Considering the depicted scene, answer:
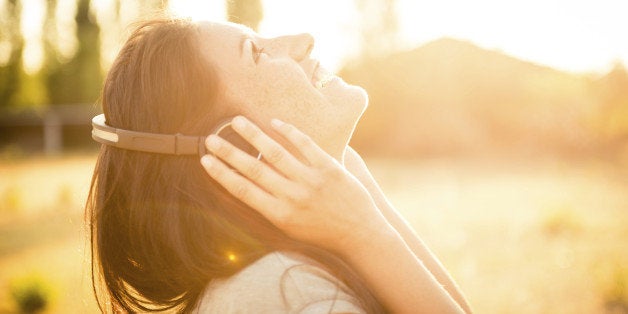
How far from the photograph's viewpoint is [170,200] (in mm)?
1653

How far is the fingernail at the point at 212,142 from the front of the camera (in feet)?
5.22

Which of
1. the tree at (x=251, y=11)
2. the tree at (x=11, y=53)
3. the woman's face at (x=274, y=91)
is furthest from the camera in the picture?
the tree at (x=11, y=53)

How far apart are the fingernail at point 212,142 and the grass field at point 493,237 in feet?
3.09

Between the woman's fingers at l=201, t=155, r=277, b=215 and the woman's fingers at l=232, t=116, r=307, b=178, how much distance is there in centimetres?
10

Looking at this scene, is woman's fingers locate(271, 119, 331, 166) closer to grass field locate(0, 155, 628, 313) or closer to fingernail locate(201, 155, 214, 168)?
fingernail locate(201, 155, 214, 168)

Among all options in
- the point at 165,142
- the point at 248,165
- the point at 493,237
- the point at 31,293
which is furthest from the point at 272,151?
the point at 493,237

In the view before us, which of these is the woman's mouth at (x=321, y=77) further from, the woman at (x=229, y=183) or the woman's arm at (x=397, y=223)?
the woman's arm at (x=397, y=223)

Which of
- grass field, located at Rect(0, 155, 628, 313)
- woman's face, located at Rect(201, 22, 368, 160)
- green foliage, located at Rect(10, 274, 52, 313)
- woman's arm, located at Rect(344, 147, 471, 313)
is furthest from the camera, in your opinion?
grass field, located at Rect(0, 155, 628, 313)

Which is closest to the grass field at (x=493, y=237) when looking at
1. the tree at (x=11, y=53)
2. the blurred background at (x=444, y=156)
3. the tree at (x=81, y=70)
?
the blurred background at (x=444, y=156)

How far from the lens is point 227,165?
1645 mm

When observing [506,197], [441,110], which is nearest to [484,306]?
[506,197]

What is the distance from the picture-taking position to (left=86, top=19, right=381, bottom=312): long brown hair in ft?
5.35

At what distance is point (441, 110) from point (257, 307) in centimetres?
2396

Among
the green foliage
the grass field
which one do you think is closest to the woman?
the grass field
